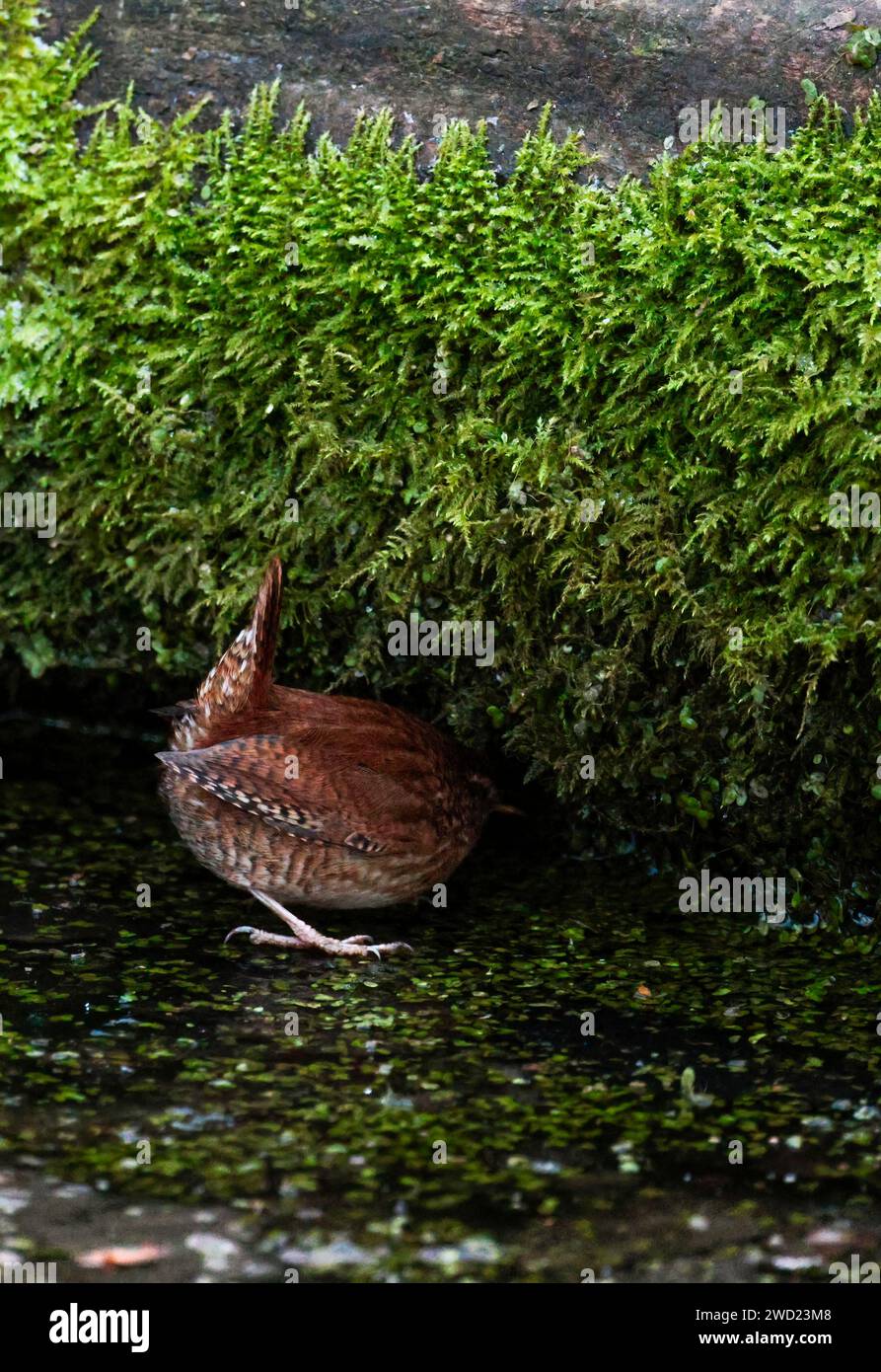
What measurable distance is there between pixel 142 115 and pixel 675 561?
2443 mm

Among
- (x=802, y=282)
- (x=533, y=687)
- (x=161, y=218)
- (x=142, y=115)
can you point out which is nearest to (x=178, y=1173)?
(x=533, y=687)

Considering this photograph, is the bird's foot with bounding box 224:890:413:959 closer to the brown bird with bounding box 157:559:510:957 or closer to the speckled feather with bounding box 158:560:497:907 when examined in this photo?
the brown bird with bounding box 157:559:510:957

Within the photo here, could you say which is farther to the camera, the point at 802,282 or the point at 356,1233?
the point at 802,282

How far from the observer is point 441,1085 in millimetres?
3635

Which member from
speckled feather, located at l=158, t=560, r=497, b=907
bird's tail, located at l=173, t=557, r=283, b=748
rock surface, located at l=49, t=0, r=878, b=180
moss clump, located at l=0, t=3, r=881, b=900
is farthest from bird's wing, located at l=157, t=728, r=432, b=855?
rock surface, located at l=49, t=0, r=878, b=180

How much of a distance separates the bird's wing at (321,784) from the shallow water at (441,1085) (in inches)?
14.5

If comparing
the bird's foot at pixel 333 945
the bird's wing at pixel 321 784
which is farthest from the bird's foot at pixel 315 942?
the bird's wing at pixel 321 784

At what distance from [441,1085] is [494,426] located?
6.57ft

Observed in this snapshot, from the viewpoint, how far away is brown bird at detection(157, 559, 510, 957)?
4.39 m

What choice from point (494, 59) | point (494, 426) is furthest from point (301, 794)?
point (494, 59)

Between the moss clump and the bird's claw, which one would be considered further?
the bird's claw

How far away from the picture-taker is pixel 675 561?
14.4 ft

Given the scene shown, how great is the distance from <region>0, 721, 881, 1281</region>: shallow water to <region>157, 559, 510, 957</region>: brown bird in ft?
0.60
